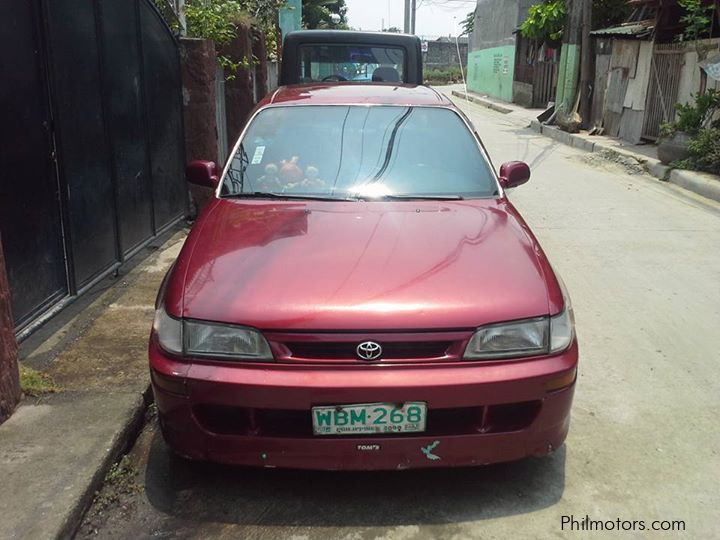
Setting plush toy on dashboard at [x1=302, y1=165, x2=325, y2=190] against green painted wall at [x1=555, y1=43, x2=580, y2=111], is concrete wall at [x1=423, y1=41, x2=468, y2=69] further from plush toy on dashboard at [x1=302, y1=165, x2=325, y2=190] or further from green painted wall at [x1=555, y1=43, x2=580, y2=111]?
plush toy on dashboard at [x1=302, y1=165, x2=325, y2=190]

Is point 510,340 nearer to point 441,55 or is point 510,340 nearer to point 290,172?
point 290,172

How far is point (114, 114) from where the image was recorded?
5203mm

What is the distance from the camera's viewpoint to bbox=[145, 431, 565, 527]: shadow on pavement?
271 cm

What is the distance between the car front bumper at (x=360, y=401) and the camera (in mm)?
2496

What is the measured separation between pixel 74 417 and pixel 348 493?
4.35ft

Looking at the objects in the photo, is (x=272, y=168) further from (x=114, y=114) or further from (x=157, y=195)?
(x=157, y=195)

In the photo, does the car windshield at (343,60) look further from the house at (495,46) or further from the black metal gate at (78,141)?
the house at (495,46)

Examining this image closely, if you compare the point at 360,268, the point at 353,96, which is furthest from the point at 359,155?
the point at 360,268

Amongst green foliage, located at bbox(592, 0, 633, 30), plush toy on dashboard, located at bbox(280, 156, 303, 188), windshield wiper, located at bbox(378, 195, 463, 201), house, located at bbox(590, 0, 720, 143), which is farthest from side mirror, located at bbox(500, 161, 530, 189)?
green foliage, located at bbox(592, 0, 633, 30)

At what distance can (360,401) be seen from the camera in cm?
249

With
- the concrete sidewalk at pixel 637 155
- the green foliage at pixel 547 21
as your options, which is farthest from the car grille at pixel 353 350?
the green foliage at pixel 547 21

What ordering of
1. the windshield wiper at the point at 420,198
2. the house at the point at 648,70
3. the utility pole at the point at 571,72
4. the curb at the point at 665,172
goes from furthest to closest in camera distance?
the utility pole at the point at 571,72 → the house at the point at 648,70 → the curb at the point at 665,172 → the windshield wiper at the point at 420,198

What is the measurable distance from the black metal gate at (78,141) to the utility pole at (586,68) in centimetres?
1246

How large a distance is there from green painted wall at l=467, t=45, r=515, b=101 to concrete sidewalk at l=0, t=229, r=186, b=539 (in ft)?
88.8
